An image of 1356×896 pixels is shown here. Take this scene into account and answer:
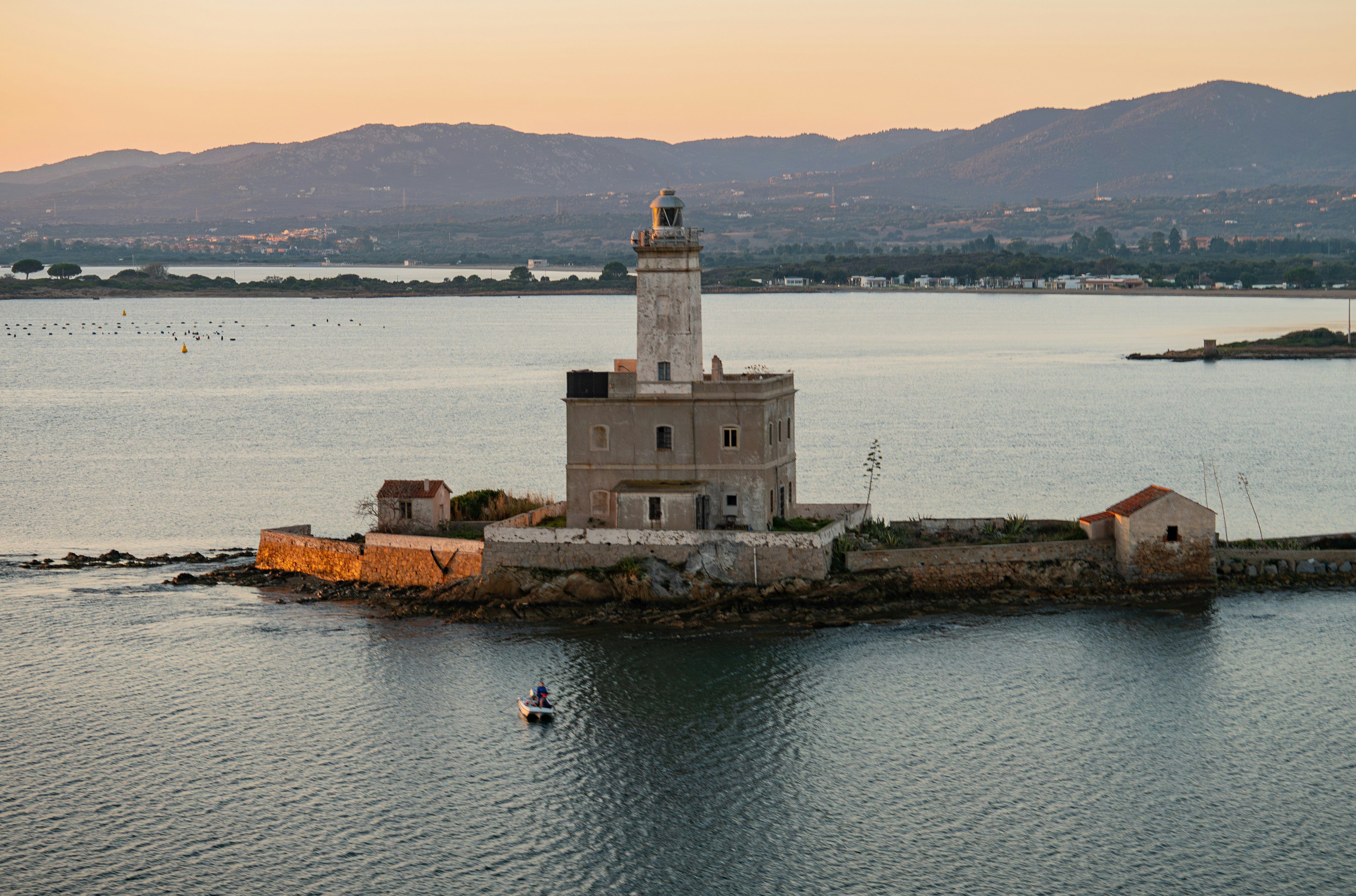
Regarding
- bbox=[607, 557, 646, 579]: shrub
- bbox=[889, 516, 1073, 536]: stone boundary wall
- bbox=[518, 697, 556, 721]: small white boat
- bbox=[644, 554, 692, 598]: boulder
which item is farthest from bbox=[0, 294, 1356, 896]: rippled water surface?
bbox=[889, 516, 1073, 536]: stone boundary wall

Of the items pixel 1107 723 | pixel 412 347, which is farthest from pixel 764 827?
pixel 412 347

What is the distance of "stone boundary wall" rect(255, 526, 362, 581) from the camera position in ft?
136

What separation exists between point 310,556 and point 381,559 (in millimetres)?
3314

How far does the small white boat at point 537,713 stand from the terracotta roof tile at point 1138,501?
17.3m

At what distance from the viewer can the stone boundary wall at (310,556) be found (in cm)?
4156

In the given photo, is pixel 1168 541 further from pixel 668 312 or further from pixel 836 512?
pixel 668 312

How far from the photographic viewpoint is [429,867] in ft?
80.4

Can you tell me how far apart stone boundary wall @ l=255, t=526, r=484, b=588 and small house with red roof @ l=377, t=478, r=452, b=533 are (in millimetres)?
538

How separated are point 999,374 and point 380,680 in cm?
9135

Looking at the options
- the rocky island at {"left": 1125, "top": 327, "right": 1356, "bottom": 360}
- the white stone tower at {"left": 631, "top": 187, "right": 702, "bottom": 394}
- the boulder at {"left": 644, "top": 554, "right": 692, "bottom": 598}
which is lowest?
the boulder at {"left": 644, "top": 554, "right": 692, "bottom": 598}

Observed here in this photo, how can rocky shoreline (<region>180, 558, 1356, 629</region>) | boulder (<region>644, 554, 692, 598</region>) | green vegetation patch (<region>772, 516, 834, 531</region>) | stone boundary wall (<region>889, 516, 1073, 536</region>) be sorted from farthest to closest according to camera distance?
1. stone boundary wall (<region>889, 516, 1073, 536</region>)
2. green vegetation patch (<region>772, 516, 834, 531</region>)
3. boulder (<region>644, 554, 692, 598</region>)
4. rocky shoreline (<region>180, 558, 1356, 629</region>)

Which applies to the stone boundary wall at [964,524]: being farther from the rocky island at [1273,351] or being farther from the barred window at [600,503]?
the rocky island at [1273,351]

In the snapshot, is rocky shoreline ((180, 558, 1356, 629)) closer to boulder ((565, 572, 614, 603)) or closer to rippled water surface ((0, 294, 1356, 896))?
boulder ((565, 572, 614, 603))

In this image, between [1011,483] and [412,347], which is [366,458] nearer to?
[1011,483]
